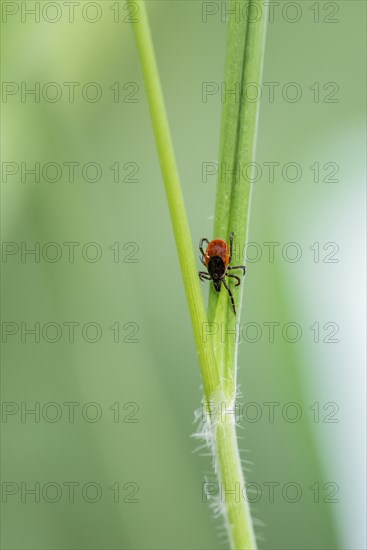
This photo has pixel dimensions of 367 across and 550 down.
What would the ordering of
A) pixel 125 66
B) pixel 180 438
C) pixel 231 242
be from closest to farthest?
1. pixel 231 242
2. pixel 180 438
3. pixel 125 66

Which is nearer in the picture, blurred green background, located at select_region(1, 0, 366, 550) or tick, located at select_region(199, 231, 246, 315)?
tick, located at select_region(199, 231, 246, 315)

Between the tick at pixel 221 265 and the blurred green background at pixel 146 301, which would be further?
the blurred green background at pixel 146 301

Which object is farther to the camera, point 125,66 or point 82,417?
point 125,66

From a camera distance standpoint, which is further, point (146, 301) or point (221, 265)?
point (146, 301)

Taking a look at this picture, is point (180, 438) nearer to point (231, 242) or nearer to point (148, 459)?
point (148, 459)

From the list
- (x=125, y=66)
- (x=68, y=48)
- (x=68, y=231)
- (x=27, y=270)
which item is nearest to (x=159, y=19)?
(x=125, y=66)

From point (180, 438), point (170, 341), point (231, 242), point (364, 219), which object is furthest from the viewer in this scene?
point (170, 341)

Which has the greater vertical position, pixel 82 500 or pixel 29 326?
pixel 29 326

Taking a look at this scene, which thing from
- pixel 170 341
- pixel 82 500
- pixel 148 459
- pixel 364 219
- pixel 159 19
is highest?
pixel 159 19
